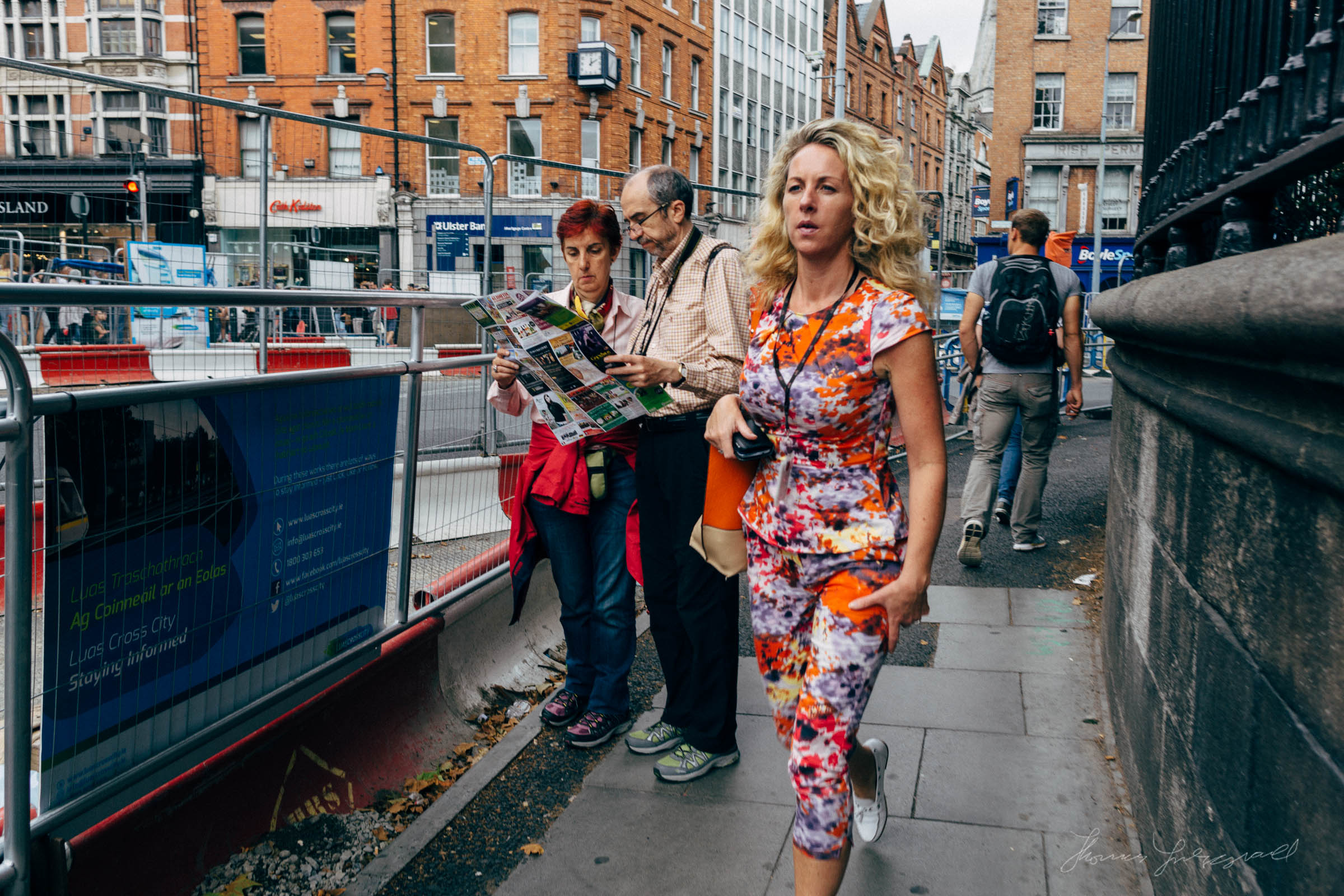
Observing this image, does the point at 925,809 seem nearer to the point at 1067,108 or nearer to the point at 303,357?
the point at 303,357

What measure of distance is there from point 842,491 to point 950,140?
83.6 metres

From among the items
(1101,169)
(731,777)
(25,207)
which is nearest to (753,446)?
(731,777)

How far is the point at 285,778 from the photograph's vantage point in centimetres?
331

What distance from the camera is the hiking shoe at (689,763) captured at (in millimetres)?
3701

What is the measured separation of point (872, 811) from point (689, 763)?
0.80 m

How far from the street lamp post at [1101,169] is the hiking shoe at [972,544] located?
31.6 m

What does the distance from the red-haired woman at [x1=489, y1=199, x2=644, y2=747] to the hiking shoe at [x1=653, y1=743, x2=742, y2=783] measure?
0.40 m

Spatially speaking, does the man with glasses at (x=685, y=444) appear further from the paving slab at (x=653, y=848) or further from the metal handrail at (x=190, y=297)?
the metal handrail at (x=190, y=297)

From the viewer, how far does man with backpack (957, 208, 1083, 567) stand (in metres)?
6.43

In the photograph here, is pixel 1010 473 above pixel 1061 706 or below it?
above

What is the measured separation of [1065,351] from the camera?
6.72 meters

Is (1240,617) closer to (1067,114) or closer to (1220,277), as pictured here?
(1220,277)

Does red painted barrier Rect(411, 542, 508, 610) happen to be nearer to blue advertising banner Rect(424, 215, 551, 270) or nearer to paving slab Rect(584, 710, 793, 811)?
paving slab Rect(584, 710, 793, 811)

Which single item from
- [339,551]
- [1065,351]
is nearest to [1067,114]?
[1065,351]
